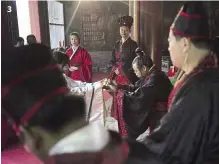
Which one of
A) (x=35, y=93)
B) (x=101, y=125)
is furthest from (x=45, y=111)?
(x=101, y=125)

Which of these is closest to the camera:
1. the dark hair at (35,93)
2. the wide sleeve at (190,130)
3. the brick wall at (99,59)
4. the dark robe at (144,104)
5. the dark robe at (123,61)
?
the dark hair at (35,93)

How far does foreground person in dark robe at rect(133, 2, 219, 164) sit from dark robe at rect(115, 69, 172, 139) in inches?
20.1

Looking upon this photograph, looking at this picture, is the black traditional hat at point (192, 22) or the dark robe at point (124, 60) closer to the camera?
the black traditional hat at point (192, 22)

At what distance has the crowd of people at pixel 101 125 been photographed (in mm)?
436

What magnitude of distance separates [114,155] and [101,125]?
0.08m

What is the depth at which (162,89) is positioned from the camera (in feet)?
3.89

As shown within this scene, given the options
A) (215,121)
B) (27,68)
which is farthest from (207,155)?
(27,68)

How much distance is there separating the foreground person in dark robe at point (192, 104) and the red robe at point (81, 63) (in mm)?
1343

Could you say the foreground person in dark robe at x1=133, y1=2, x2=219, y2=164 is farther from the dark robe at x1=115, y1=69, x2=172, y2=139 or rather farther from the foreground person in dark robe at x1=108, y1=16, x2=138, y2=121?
the foreground person in dark robe at x1=108, y1=16, x2=138, y2=121

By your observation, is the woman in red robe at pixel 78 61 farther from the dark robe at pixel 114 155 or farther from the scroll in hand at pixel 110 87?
the dark robe at pixel 114 155

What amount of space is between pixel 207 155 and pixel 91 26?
1.73 m

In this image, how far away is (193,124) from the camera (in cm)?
60

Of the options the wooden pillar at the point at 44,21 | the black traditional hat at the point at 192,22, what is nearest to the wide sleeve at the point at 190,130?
the black traditional hat at the point at 192,22

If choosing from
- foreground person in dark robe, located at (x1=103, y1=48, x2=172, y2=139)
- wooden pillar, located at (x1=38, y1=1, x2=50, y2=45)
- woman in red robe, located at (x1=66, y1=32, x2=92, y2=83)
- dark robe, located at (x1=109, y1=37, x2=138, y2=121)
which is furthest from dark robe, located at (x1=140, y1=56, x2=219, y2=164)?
woman in red robe, located at (x1=66, y1=32, x2=92, y2=83)
